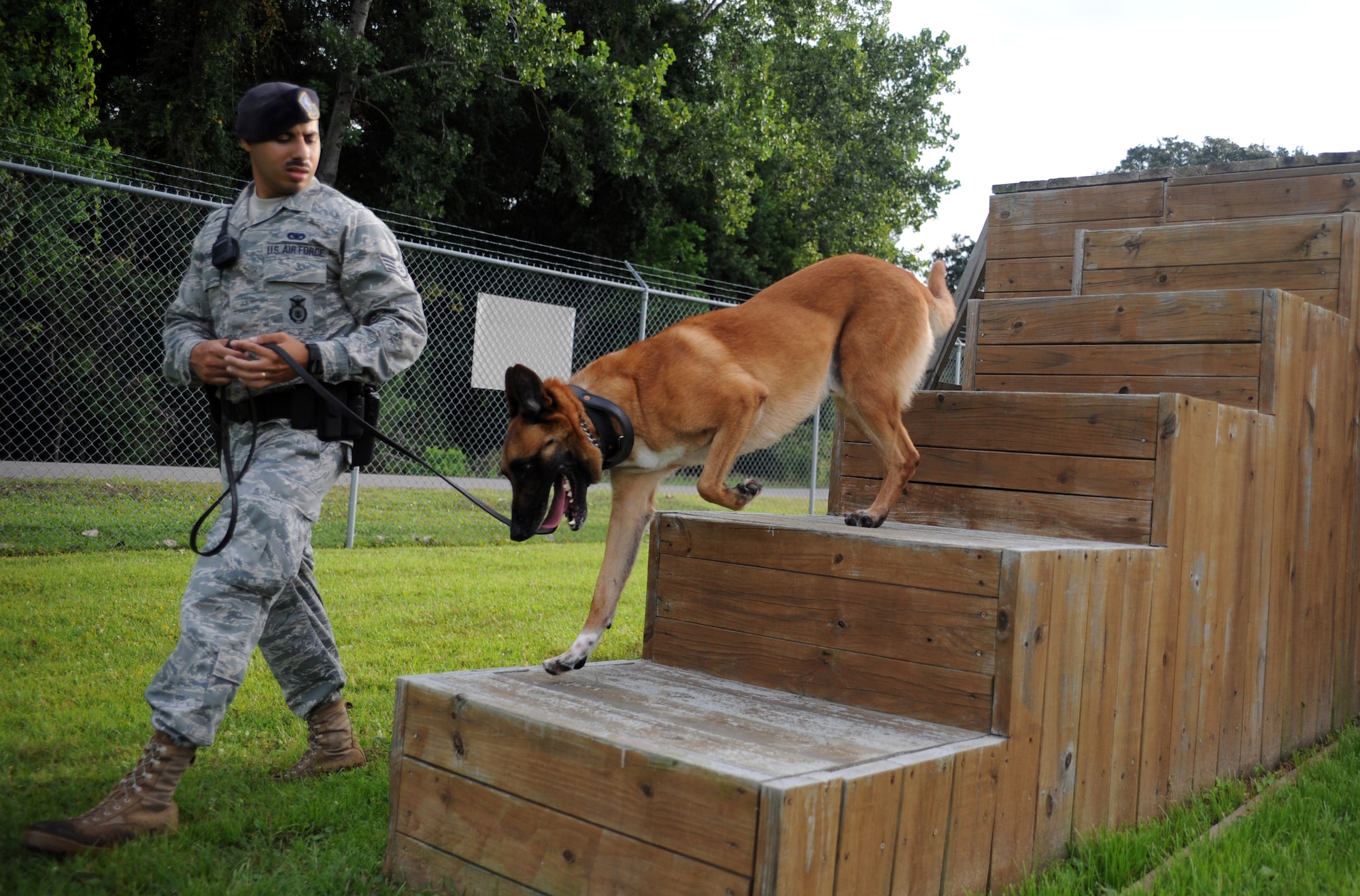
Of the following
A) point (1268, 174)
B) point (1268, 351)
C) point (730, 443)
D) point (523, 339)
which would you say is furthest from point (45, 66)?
point (1268, 351)

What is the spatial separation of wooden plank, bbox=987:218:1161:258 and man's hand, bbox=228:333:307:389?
14.0 ft

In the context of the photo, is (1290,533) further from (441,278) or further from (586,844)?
(441,278)

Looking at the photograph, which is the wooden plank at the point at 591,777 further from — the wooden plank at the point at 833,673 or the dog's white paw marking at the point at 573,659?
the wooden plank at the point at 833,673

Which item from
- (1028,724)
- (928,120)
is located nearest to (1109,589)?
(1028,724)

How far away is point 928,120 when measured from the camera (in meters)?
25.5

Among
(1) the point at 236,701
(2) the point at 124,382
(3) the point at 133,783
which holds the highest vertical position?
(2) the point at 124,382

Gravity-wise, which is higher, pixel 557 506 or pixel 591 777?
pixel 557 506

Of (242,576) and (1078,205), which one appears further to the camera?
(1078,205)

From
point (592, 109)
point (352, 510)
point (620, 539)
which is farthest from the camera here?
point (592, 109)

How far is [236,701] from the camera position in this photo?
3.96 meters

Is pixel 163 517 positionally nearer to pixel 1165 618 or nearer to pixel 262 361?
pixel 262 361

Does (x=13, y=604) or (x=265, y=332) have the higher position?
(x=265, y=332)

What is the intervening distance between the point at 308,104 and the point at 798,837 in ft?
8.17

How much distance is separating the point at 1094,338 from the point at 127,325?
8597 millimetres
